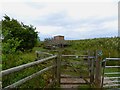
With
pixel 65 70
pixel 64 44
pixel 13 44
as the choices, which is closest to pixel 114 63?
pixel 65 70

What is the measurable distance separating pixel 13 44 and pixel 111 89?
3.43 m

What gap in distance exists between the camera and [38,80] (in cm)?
653

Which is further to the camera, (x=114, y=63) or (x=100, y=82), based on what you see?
(x=114, y=63)

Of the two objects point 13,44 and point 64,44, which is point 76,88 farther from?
point 64,44

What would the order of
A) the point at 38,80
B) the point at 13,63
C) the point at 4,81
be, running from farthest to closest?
1. the point at 13,63
2. the point at 38,80
3. the point at 4,81

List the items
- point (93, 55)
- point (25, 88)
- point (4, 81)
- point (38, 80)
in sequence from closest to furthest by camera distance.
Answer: point (4, 81)
point (25, 88)
point (38, 80)
point (93, 55)

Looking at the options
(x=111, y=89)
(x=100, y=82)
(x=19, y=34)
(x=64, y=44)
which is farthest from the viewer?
(x=64, y=44)

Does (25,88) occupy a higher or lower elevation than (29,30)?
lower

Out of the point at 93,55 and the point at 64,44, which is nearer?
the point at 93,55

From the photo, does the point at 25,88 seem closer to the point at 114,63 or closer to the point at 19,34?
the point at 114,63

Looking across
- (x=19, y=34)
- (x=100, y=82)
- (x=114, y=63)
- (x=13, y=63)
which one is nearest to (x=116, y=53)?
(x=114, y=63)

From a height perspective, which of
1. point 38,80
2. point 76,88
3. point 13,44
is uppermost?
point 13,44

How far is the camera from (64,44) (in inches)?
1412

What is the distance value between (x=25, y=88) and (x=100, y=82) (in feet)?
12.9
